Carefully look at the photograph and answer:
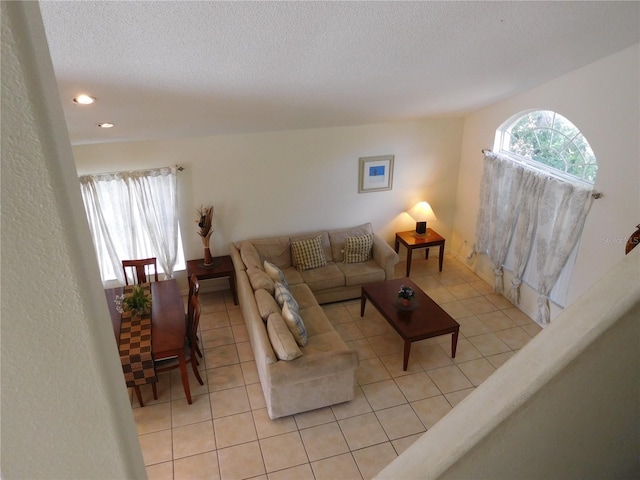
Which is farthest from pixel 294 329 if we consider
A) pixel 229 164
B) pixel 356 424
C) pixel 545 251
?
pixel 545 251

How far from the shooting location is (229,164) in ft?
20.4

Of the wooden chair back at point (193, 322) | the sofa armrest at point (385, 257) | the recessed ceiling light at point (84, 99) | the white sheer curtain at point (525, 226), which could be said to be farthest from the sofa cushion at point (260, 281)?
the white sheer curtain at point (525, 226)

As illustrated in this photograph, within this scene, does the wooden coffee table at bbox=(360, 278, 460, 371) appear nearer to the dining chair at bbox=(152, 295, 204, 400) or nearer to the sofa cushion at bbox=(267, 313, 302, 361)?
the sofa cushion at bbox=(267, 313, 302, 361)


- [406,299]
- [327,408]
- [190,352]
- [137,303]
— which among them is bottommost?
[327,408]

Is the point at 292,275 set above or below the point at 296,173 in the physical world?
below

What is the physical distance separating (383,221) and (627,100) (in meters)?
3.48

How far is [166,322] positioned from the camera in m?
4.78

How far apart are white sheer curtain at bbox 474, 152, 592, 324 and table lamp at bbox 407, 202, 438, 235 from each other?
671 millimetres

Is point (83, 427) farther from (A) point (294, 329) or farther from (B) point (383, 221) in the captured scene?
(B) point (383, 221)

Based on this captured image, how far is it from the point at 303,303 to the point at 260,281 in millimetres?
666

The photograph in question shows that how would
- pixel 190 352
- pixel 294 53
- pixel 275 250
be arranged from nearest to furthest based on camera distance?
pixel 294 53 < pixel 190 352 < pixel 275 250

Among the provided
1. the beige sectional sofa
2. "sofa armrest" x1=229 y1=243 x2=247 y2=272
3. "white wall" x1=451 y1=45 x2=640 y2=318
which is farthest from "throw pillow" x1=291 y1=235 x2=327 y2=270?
"white wall" x1=451 y1=45 x2=640 y2=318

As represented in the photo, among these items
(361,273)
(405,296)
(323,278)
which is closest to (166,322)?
(323,278)

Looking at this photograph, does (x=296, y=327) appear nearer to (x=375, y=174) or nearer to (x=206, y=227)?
(x=206, y=227)
